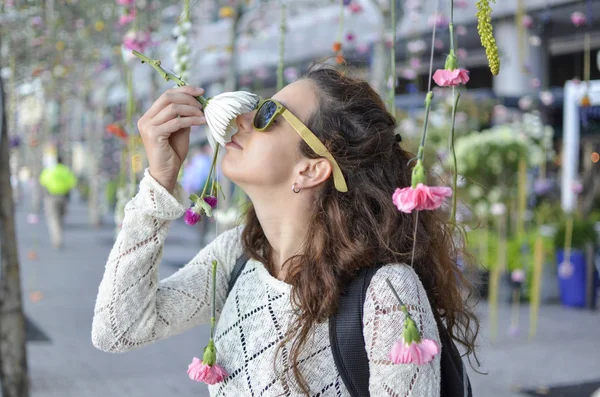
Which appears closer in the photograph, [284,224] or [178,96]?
[178,96]

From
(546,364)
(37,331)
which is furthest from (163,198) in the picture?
(37,331)

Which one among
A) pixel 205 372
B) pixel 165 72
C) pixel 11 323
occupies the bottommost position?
pixel 11 323

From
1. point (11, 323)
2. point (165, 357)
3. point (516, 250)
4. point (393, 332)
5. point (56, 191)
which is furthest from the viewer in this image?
point (56, 191)

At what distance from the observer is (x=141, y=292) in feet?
5.74

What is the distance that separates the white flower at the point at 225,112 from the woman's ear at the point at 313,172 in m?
0.17

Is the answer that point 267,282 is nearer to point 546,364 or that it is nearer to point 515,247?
point 546,364

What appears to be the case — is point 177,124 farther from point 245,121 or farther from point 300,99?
point 300,99

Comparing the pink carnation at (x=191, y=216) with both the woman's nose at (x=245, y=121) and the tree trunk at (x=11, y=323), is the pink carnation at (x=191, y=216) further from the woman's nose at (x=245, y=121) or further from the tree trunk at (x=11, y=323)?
the tree trunk at (x=11, y=323)

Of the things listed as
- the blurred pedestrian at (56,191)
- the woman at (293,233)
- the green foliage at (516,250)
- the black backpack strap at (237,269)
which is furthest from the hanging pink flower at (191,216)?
the blurred pedestrian at (56,191)

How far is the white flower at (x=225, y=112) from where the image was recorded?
5.33 feet

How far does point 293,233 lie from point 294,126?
0.25m

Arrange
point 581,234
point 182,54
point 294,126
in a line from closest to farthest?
point 294,126
point 182,54
point 581,234

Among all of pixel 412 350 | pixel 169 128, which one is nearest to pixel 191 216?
pixel 169 128

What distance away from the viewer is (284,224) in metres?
1.78
